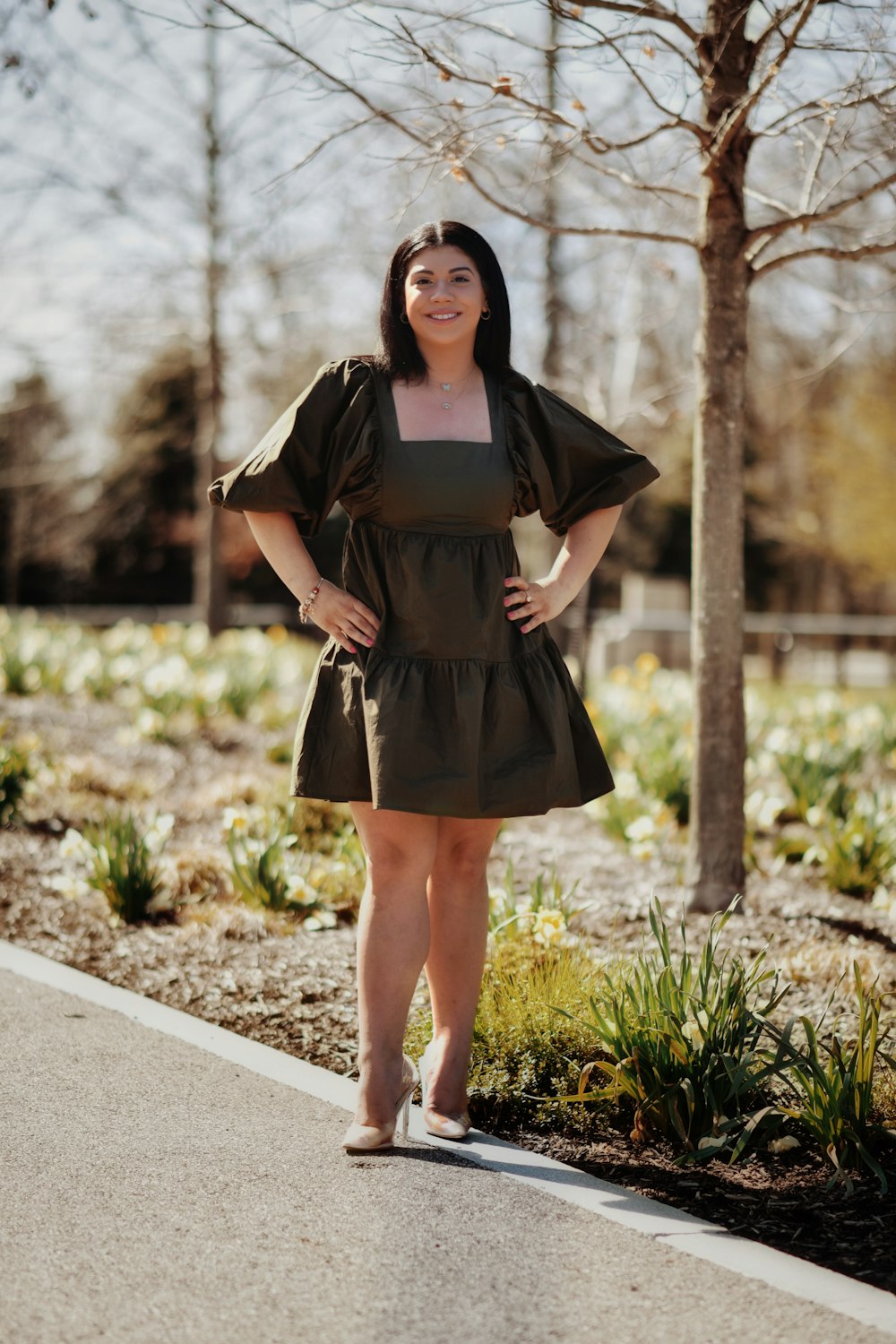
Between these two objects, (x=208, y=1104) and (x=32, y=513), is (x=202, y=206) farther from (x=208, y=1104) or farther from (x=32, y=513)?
(x=32, y=513)

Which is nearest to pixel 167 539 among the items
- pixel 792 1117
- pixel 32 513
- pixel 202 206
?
pixel 32 513

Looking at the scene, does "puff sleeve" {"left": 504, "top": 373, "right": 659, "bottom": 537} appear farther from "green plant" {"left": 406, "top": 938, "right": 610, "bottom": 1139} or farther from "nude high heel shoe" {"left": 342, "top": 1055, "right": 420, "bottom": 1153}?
"nude high heel shoe" {"left": 342, "top": 1055, "right": 420, "bottom": 1153}

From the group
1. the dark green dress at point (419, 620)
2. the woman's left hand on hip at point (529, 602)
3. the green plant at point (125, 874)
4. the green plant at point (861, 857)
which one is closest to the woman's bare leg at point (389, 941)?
the dark green dress at point (419, 620)

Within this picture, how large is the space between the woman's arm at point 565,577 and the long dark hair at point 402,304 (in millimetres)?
399

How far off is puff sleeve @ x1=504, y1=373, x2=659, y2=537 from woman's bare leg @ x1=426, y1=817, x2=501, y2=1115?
0.72m

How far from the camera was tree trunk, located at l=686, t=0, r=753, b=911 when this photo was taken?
4.22 meters

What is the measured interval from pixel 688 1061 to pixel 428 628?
3.37ft

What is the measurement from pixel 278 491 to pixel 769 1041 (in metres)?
1.71

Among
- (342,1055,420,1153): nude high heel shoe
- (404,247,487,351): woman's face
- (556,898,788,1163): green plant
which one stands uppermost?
(404,247,487,351): woman's face

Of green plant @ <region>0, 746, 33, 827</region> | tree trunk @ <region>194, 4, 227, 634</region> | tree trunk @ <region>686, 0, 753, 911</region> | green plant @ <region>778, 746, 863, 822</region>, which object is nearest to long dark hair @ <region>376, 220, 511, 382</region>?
tree trunk @ <region>686, 0, 753, 911</region>

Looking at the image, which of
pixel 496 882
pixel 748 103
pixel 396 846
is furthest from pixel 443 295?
pixel 496 882

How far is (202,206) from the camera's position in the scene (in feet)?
36.4

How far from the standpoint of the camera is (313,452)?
2707mm

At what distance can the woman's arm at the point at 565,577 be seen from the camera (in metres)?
2.73
